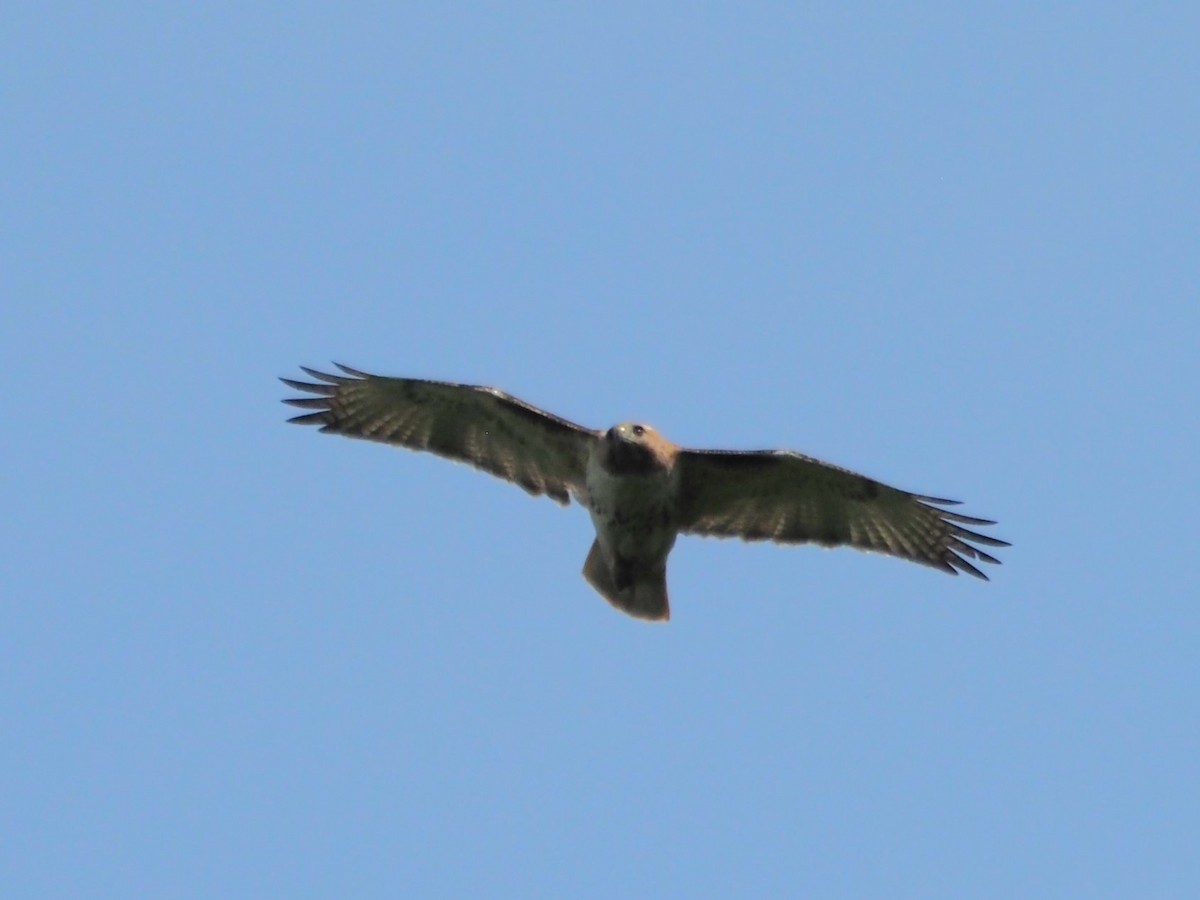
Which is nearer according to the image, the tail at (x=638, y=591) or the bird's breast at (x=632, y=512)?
the bird's breast at (x=632, y=512)

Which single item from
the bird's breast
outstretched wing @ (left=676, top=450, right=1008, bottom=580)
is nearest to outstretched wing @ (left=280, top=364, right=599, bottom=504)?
the bird's breast

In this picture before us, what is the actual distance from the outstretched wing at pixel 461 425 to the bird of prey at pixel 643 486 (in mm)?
11

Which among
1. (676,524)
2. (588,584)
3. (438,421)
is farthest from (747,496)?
(438,421)

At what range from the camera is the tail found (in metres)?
12.2

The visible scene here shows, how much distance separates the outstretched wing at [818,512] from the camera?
39.5 ft

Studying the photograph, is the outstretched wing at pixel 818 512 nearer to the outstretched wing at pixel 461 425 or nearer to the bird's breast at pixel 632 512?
the bird's breast at pixel 632 512

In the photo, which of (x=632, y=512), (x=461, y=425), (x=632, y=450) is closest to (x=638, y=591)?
Result: (x=632, y=512)

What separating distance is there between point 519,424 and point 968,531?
370cm

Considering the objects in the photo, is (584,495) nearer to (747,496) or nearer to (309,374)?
(747,496)

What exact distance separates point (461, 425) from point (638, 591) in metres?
1.93

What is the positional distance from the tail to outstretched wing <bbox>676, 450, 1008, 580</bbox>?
1.54 feet

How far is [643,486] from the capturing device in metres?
11.4

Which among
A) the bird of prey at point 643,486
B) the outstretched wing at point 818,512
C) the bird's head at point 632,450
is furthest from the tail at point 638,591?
the bird's head at point 632,450

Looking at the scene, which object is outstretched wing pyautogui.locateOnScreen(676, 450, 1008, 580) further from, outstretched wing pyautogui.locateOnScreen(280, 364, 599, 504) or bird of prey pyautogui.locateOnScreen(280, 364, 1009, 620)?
outstretched wing pyautogui.locateOnScreen(280, 364, 599, 504)
